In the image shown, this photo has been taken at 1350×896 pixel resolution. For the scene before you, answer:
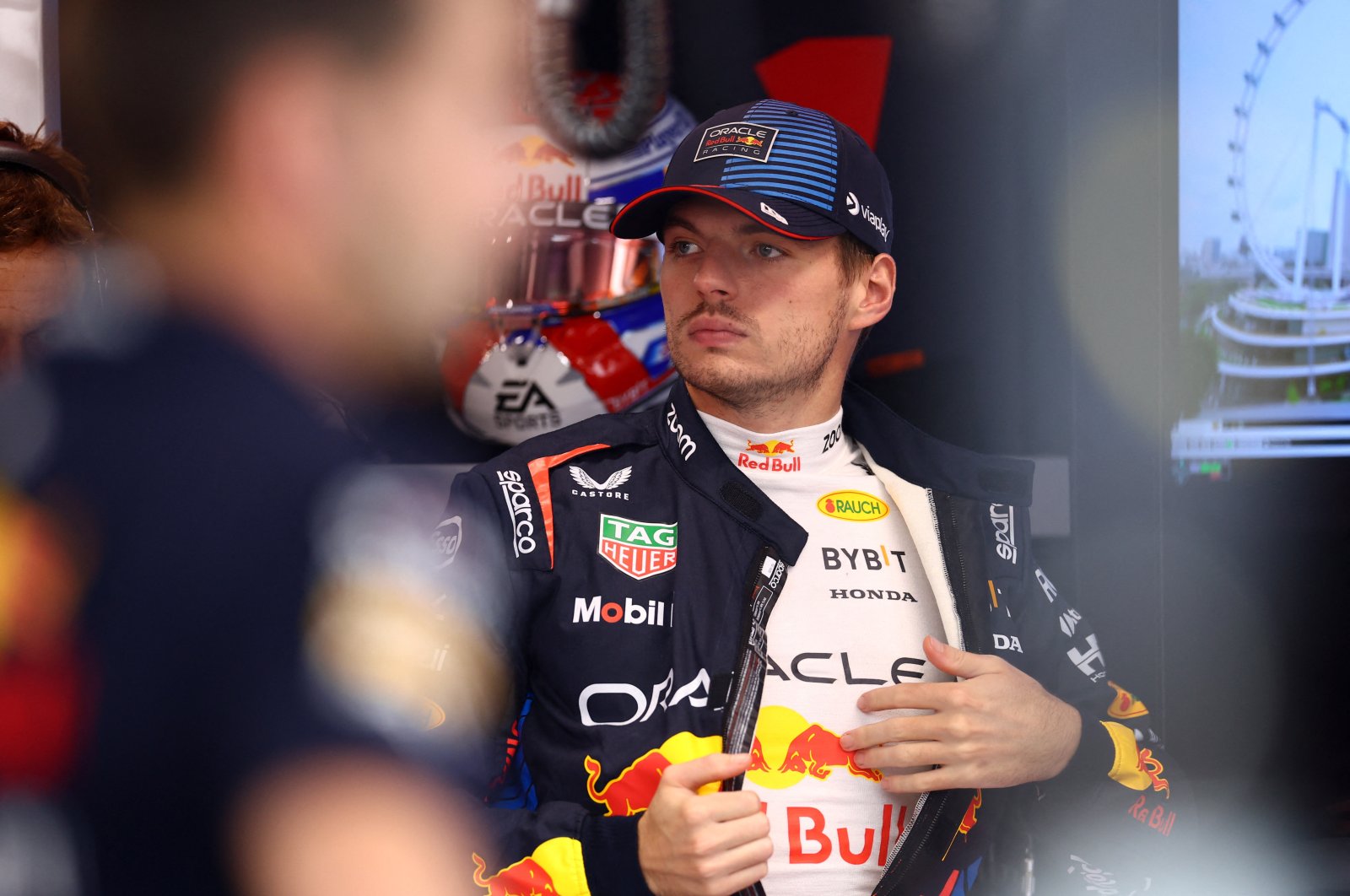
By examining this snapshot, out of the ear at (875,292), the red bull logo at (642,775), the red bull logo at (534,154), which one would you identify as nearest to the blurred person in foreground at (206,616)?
the red bull logo at (642,775)

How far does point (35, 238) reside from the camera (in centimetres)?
99

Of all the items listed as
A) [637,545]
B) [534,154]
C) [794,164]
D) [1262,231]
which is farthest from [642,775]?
[1262,231]

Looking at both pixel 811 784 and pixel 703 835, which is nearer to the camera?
pixel 703 835

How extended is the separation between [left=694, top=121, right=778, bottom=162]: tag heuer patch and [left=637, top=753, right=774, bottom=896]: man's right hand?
75cm

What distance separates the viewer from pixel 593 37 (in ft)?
6.55

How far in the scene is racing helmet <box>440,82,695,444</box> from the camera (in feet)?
6.30

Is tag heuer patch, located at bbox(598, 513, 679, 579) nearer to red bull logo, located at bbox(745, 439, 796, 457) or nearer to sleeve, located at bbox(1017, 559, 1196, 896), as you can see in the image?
red bull logo, located at bbox(745, 439, 796, 457)

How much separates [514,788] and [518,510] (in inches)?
13.6

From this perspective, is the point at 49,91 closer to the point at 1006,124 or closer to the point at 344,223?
the point at 344,223

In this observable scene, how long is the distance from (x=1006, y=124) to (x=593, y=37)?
802mm

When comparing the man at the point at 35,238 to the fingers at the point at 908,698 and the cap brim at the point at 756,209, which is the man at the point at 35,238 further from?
the fingers at the point at 908,698

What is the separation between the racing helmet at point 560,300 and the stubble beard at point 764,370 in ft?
1.58

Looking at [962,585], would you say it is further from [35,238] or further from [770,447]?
[35,238]

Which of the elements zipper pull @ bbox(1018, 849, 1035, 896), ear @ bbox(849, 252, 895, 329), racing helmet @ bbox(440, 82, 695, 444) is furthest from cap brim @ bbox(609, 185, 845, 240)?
zipper pull @ bbox(1018, 849, 1035, 896)
